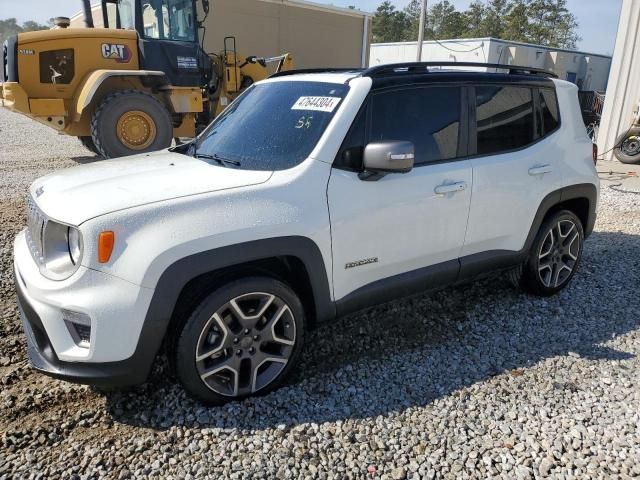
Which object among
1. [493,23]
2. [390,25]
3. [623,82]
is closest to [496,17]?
[493,23]

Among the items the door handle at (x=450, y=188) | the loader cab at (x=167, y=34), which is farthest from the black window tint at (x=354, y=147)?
the loader cab at (x=167, y=34)

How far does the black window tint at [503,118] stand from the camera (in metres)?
3.54

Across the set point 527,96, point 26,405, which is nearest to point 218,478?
point 26,405

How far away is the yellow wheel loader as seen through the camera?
870cm

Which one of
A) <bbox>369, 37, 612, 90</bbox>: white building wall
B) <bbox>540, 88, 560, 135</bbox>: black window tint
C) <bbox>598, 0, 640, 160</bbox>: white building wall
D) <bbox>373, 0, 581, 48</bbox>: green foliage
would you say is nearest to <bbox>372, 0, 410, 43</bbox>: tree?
<bbox>373, 0, 581, 48</bbox>: green foliage

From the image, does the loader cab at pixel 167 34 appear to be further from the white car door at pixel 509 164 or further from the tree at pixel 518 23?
the tree at pixel 518 23

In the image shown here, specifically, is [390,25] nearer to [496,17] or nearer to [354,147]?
[496,17]

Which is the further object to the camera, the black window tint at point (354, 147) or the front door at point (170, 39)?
the front door at point (170, 39)

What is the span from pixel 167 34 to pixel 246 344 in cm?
858

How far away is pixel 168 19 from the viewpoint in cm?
949

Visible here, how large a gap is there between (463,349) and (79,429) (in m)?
2.34

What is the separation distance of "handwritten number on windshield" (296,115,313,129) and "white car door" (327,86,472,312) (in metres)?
0.27

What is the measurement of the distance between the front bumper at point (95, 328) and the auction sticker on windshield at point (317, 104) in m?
1.47

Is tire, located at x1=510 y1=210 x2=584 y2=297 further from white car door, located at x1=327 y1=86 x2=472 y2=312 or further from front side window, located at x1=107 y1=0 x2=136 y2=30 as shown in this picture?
front side window, located at x1=107 y1=0 x2=136 y2=30
